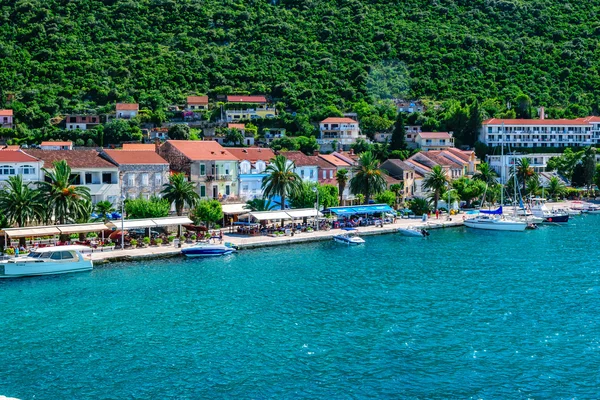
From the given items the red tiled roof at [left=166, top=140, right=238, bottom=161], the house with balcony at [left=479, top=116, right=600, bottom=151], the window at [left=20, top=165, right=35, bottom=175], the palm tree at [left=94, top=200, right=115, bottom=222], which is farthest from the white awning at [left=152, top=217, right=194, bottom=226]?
the house with balcony at [left=479, top=116, right=600, bottom=151]

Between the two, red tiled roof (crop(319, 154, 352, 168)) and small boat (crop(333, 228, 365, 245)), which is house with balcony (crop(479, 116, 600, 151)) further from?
small boat (crop(333, 228, 365, 245))

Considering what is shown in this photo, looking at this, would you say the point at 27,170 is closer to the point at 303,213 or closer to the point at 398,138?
the point at 303,213

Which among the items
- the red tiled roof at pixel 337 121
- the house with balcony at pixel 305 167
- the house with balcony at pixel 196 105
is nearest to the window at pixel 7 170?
the house with balcony at pixel 305 167

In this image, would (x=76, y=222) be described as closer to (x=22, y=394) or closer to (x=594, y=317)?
(x=22, y=394)

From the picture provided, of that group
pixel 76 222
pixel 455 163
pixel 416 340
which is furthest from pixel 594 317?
pixel 455 163

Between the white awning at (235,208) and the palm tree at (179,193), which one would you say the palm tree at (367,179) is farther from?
the palm tree at (179,193)
